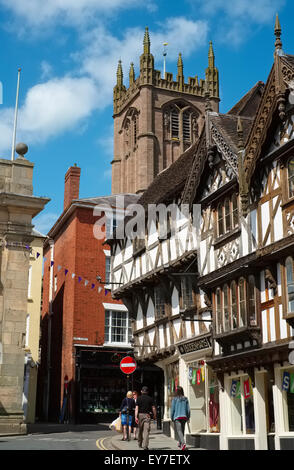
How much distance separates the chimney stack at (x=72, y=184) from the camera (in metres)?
39.6

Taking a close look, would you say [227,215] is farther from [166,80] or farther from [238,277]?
[166,80]

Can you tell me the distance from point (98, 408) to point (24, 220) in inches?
522

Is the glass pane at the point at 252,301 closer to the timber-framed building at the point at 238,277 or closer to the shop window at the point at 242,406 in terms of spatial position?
the timber-framed building at the point at 238,277

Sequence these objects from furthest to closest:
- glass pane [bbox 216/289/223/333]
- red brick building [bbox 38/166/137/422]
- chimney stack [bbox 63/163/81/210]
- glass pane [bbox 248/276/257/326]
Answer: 1. chimney stack [bbox 63/163/81/210]
2. red brick building [bbox 38/166/137/422]
3. glass pane [bbox 216/289/223/333]
4. glass pane [bbox 248/276/257/326]

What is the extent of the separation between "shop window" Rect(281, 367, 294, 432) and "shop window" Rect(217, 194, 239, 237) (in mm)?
4354

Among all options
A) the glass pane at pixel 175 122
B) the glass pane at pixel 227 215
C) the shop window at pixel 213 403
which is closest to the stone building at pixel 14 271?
the shop window at pixel 213 403

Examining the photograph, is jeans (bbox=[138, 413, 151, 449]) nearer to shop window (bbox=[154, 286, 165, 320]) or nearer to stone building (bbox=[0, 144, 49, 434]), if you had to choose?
shop window (bbox=[154, 286, 165, 320])

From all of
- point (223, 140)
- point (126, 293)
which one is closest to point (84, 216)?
point (126, 293)

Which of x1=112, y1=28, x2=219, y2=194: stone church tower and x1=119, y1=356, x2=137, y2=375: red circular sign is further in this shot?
x1=112, y1=28, x2=219, y2=194: stone church tower

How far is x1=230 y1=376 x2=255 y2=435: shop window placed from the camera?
15734mm

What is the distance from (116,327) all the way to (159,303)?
39.8 ft

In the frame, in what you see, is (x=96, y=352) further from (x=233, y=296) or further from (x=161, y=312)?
(x=233, y=296)

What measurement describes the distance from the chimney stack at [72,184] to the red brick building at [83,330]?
77.0 inches

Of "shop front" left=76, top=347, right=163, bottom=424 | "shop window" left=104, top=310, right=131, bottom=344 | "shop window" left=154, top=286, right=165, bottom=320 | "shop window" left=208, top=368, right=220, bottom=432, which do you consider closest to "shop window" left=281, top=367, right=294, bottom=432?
"shop window" left=208, top=368, right=220, bottom=432
